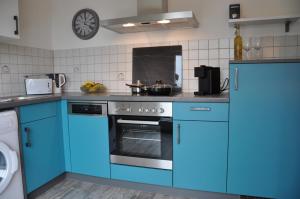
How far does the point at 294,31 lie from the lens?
2.20 m

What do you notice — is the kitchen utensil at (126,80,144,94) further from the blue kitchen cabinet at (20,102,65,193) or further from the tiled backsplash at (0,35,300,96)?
the blue kitchen cabinet at (20,102,65,193)

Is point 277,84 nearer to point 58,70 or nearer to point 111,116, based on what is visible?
point 111,116

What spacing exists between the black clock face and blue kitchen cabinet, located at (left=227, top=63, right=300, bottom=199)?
1.74 metres

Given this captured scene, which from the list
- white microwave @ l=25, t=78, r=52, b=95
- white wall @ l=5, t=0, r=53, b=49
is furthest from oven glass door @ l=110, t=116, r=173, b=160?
white wall @ l=5, t=0, r=53, b=49

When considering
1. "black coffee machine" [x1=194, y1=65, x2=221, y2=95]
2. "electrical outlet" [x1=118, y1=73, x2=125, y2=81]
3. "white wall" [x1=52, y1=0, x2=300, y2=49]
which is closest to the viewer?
"black coffee machine" [x1=194, y1=65, x2=221, y2=95]

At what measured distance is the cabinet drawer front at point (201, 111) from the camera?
1.89 m

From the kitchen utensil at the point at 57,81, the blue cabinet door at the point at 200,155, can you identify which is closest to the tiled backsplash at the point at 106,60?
the kitchen utensil at the point at 57,81

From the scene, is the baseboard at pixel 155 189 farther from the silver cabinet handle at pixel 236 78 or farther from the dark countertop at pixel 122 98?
the silver cabinet handle at pixel 236 78

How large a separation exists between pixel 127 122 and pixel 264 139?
1.12 metres

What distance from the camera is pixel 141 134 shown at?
217cm

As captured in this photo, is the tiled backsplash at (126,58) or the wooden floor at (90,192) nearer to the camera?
the wooden floor at (90,192)

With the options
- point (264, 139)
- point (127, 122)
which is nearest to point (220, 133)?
point (264, 139)

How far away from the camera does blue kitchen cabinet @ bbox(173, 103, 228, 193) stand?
6.28ft

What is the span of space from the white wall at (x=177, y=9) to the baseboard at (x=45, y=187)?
1536 millimetres
